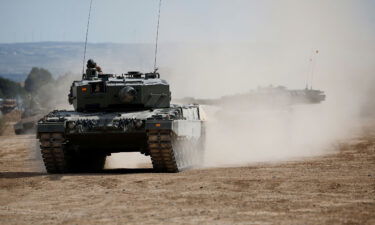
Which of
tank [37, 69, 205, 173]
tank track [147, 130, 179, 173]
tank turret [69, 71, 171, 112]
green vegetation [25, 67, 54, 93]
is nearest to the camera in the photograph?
tank track [147, 130, 179, 173]

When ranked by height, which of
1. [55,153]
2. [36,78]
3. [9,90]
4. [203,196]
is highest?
[203,196]

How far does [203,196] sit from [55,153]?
6.01 metres

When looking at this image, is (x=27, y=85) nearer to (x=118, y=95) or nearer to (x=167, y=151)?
(x=118, y=95)

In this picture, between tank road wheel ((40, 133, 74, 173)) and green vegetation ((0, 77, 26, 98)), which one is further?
green vegetation ((0, 77, 26, 98))

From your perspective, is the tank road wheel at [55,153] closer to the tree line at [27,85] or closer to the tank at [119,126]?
the tank at [119,126]

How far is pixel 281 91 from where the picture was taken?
3862 centimetres

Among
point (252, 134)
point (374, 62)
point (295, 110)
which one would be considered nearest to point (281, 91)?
point (295, 110)

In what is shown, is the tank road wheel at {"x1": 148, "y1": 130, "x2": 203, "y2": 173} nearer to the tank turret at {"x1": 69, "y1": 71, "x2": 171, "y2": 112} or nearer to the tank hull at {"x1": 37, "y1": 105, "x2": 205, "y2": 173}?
the tank hull at {"x1": 37, "y1": 105, "x2": 205, "y2": 173}

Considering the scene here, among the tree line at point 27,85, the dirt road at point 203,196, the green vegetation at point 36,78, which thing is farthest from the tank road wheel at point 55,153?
the green vegetation at point 36,78

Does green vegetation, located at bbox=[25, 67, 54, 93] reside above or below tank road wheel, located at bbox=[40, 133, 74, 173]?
below

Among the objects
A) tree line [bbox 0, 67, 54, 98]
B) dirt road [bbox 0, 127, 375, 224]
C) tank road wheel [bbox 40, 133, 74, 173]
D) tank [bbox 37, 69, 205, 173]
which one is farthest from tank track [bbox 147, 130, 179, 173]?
tree line [bbox 0, 67, 54, 98]

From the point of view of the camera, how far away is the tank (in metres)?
18.1

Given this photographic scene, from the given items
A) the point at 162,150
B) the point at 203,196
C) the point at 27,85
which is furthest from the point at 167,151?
the point at 27,85

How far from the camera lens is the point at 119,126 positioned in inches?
714
